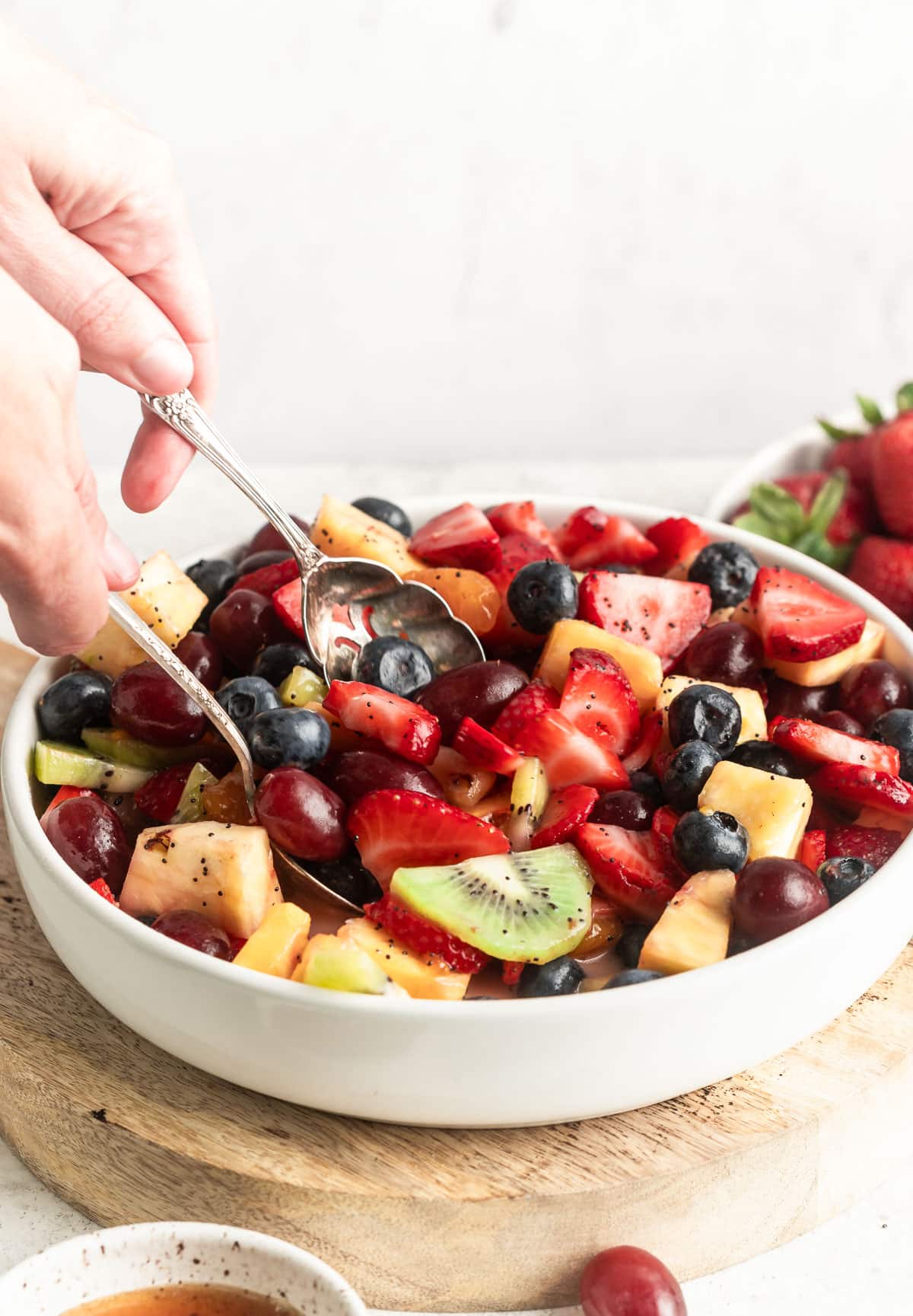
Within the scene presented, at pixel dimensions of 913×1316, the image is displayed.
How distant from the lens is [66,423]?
1.14 m

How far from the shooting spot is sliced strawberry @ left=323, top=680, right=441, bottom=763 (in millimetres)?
1593

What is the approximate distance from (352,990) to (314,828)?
0.23 meters

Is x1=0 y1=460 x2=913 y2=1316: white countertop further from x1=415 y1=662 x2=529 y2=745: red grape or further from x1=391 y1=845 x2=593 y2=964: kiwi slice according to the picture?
x1=415 y1=662 x2=529 y2=745: red grape

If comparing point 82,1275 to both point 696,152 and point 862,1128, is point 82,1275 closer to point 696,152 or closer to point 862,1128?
point 862,1128

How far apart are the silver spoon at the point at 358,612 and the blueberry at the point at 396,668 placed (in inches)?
2.6

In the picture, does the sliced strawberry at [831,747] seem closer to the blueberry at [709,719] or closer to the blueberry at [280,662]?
the blueberry at [709,719]

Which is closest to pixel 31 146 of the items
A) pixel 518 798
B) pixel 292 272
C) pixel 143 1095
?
pixel 518 798

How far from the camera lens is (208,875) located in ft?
4.80

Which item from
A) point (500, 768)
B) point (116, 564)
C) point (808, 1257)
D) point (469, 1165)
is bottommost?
point (808, 1257)

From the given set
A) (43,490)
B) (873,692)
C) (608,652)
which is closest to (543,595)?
(608,652)

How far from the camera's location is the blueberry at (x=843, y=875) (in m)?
1.47

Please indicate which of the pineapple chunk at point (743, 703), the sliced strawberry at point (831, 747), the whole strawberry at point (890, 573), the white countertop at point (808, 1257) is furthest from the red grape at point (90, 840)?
the whole strawberry at point (890, 573)

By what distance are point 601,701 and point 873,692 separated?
1.18 feet

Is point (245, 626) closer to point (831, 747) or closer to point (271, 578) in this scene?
point (271, 578)
